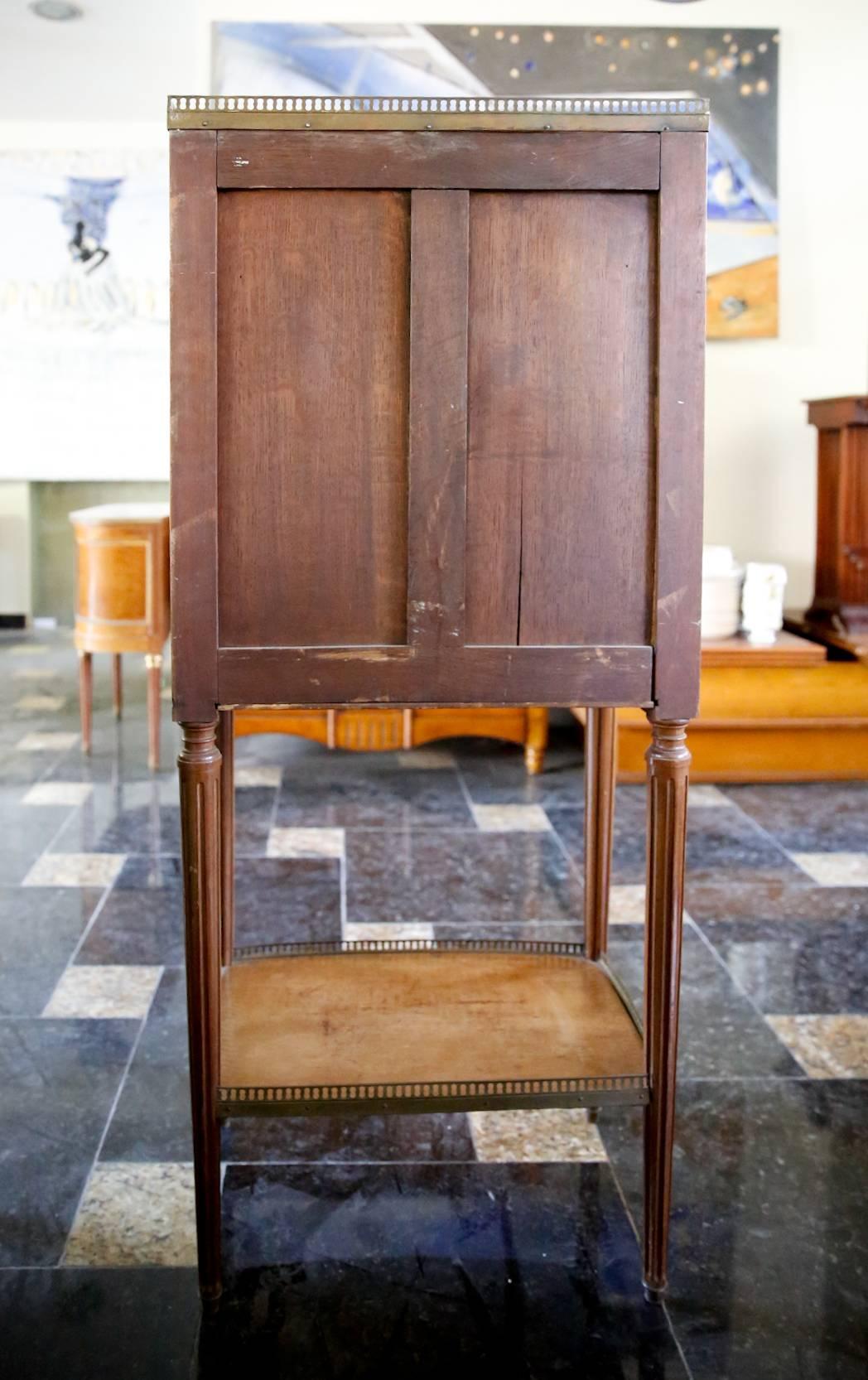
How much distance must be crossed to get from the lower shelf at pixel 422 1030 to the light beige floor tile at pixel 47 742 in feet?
8.80

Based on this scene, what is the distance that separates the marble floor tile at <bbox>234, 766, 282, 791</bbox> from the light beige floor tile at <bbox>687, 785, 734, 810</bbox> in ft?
3.93

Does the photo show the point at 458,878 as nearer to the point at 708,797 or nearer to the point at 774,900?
the point at 774,900

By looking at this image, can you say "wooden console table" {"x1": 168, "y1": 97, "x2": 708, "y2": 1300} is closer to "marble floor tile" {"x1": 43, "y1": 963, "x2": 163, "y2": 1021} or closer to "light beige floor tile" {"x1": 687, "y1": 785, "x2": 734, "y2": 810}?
"marble floor tile" {"x1": 43, "y1": 963, "x2": 163, "y2": 1021}

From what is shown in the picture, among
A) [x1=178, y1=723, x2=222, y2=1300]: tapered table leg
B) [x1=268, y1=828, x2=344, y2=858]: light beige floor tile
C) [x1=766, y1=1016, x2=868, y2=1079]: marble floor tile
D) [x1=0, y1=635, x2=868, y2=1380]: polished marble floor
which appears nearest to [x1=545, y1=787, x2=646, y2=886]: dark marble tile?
[x1=0, y1=635, x2=868, y2=1380]: polished marble floor

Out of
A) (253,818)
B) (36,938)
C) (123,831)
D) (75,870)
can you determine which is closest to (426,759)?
(253,818)

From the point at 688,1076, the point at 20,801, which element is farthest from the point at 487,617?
the point at 20,801

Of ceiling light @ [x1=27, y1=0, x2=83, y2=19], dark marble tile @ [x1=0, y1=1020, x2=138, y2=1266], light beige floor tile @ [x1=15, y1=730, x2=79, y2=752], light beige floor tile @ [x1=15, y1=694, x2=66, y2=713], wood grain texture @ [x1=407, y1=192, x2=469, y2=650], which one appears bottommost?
dark marble tile @ [x1=0, y1=1020, x2=138, y2=1266]

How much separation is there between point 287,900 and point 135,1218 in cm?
123

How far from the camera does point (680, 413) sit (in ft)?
4.28

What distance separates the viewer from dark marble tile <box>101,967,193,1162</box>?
1.81 metres

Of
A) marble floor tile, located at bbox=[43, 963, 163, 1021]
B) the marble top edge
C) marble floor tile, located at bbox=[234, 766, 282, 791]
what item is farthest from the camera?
marble floor tile, located at bbox=[234, 766, 282, 791]

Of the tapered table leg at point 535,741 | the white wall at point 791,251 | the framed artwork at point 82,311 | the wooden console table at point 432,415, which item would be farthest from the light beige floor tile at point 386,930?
the framed artwork at point 82,311

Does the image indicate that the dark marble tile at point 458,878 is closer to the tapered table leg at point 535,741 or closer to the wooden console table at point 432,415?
the tapered table leg at point 535,741

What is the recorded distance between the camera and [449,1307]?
4.84 ft
